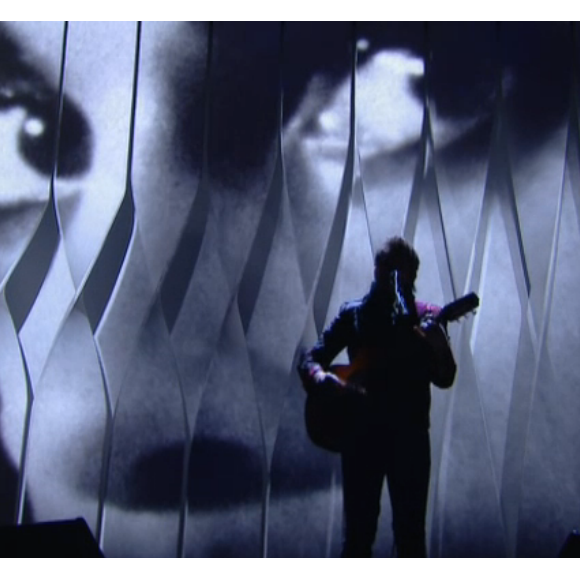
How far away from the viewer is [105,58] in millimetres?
2387

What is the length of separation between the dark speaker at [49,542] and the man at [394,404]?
0.63 metres

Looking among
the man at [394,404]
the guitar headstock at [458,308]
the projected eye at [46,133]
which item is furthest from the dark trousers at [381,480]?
the projected eye at [46,133]

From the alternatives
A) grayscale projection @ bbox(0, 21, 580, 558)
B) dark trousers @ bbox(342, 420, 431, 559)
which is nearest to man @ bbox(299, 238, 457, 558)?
dark trousers @ bbox(342, 420, 431, 559)

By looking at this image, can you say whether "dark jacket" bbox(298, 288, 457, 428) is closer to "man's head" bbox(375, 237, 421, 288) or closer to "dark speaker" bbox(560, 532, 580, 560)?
"man's head" bbox(375, 237, 421, 288)

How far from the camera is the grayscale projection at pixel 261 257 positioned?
2145 mm

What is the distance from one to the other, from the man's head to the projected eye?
3.70 ft

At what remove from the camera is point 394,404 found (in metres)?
1.69

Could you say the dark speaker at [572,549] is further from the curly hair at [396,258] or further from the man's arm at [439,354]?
the curly hair at [396,258]

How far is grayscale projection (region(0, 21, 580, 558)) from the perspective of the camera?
2145 mm

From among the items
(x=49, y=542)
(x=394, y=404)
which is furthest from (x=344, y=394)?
(x=49, y=542)

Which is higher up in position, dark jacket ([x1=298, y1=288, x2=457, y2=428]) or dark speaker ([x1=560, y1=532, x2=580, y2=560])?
dark jacket ([x1=298, y1=288, x2=457, y2=428])

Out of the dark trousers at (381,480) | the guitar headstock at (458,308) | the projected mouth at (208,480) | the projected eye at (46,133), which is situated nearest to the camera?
the dark trousers at (381,480)

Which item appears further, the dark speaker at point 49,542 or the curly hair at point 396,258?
the curly hair at point 396,258

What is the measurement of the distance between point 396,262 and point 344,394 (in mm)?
363
